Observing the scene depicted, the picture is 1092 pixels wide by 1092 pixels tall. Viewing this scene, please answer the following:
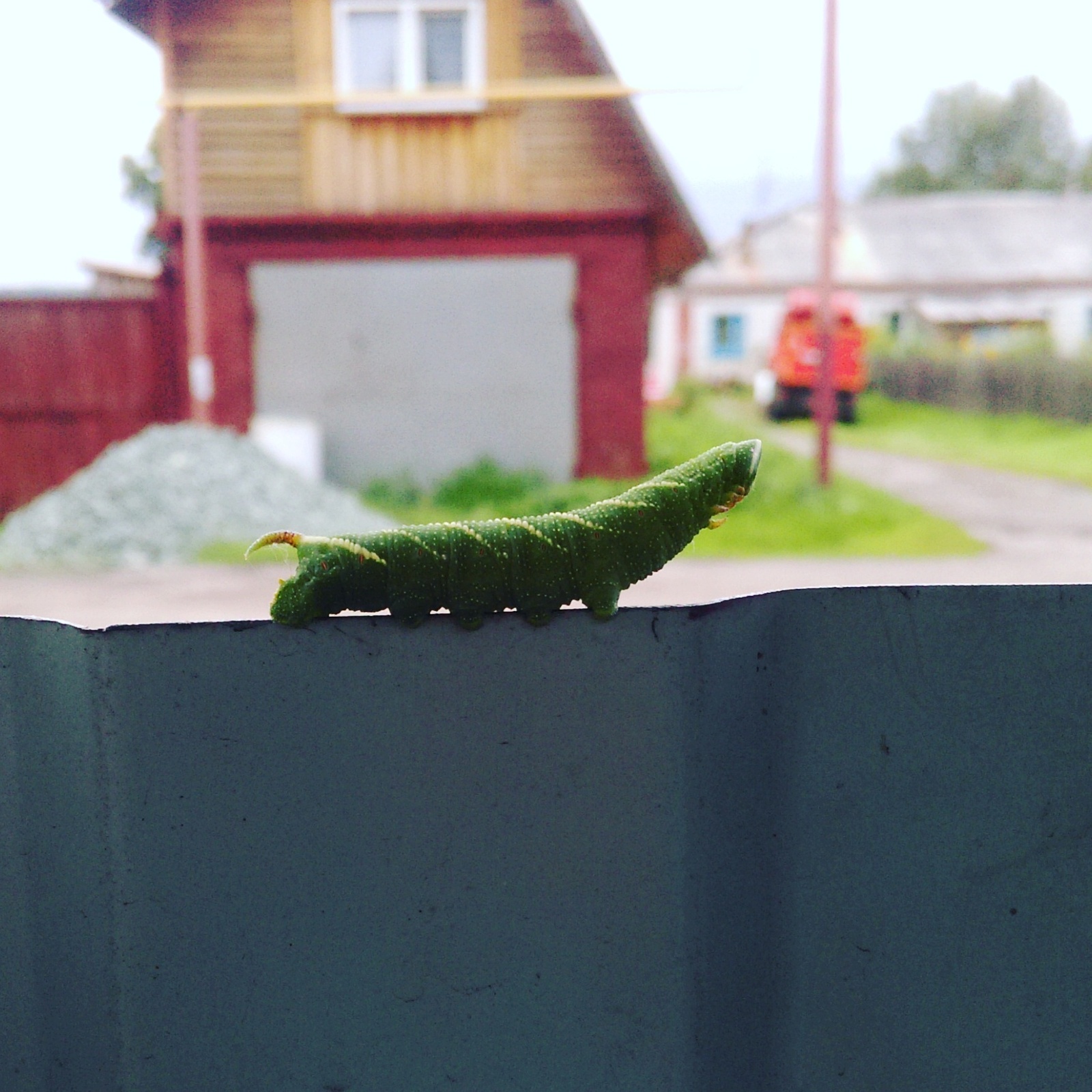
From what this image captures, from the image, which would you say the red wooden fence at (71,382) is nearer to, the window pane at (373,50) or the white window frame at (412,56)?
the white window frame at (412,56)

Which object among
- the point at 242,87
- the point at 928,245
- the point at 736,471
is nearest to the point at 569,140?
the point at 242,87

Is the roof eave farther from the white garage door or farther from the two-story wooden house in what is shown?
the white garage door

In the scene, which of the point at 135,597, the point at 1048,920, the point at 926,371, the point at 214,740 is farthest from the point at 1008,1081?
the point at 926,371

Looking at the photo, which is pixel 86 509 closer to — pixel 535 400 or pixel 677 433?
pixel 535 400

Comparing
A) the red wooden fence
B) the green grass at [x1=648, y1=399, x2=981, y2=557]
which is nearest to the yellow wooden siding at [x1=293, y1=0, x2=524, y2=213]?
the red wooden fence

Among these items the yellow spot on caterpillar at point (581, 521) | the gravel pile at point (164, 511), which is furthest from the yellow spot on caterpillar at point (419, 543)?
the gravel pile at point (164, 511)
